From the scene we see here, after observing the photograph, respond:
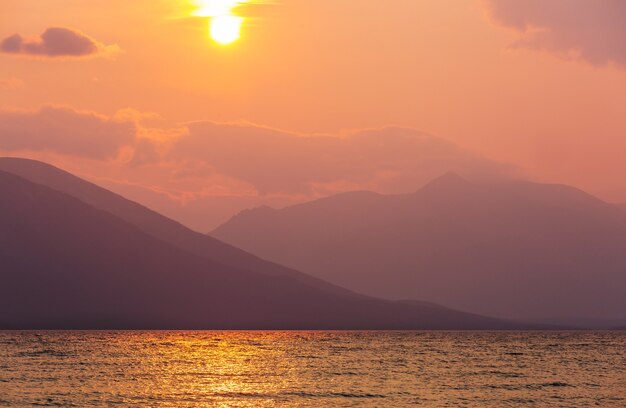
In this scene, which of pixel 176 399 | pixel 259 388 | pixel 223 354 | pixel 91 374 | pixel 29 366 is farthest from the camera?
pixel 223 354

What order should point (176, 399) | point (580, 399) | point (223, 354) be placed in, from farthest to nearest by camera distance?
point (223, 354) < point (580, 399) < point (176, 399)

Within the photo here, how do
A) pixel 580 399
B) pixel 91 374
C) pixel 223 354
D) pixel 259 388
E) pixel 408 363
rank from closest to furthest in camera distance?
1. pixel 580 399
2. pixel 259 388
3. pixel 91 374
4. pixel 408 363
5. pixel 223 354

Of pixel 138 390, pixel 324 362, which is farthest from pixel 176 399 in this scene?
pixel 324 362

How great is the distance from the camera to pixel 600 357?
17788cm

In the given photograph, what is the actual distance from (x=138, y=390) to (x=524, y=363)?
74629mm

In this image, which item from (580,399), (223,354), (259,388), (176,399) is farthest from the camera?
(223,354)

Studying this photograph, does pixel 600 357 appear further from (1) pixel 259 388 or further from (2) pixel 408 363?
(1) pixel 259 388

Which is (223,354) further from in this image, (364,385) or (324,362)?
(364,385)

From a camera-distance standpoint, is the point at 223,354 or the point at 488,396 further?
the point at 223,354

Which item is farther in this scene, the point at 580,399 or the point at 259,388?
the point at 259,388

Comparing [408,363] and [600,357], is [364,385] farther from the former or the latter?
[600,357]

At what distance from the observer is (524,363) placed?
15300 centimetres

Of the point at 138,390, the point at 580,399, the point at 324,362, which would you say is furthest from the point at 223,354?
the point at 580,399

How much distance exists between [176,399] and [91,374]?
3413cm
